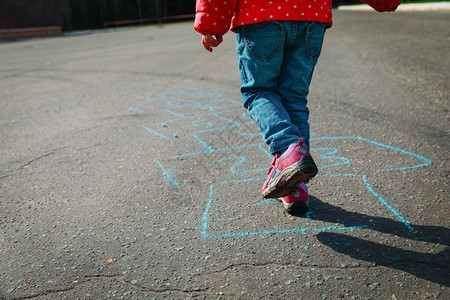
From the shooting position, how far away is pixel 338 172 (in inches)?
101

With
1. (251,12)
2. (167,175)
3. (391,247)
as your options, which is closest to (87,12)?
(167,175)

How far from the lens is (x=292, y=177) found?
1.78 metres

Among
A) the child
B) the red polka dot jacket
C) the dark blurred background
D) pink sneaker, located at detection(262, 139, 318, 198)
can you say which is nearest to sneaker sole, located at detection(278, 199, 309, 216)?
the child

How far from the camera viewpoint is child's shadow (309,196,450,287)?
5.32ft

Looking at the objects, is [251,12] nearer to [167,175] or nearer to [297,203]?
[297,203]

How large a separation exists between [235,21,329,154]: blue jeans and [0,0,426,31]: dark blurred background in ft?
88.2

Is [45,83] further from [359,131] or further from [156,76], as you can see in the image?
[359,131]

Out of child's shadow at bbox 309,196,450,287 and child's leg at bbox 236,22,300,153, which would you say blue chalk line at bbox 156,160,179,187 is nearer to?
child's leg at bbox 236,22,300,153

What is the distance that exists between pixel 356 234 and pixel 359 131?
5.08 feet

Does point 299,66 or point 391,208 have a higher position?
point 299,66

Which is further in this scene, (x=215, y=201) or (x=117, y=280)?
(x=215, y=201)

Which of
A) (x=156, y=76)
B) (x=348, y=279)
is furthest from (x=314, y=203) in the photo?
(x=156, y=76)

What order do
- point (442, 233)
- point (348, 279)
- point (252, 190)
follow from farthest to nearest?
point (252, 190) → point (442, 233) → point (348, 279)

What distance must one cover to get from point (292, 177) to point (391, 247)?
0.57 m
